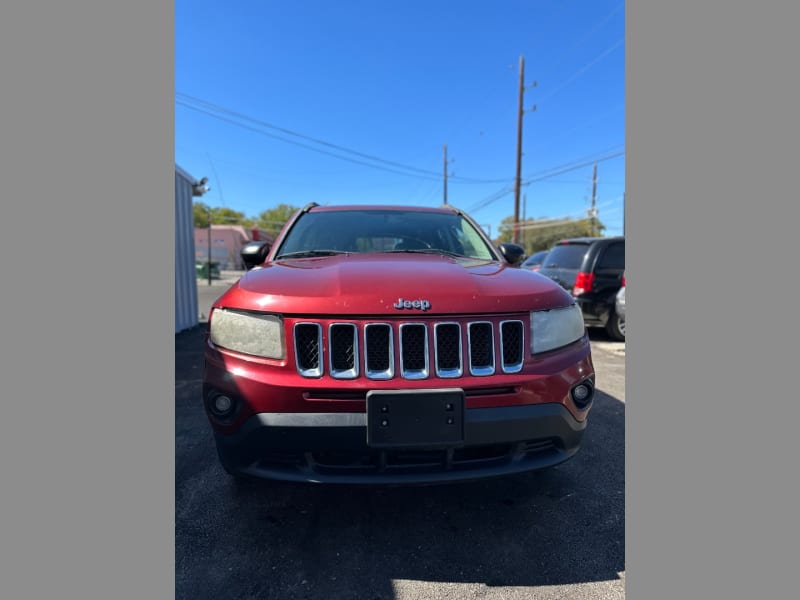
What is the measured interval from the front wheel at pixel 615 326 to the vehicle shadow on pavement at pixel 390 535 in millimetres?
4793

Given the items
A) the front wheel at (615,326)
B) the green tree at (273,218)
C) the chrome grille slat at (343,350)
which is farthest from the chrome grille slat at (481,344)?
the green tree at (273,218)

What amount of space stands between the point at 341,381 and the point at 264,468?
0.52 metres

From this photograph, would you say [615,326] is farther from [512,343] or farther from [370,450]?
[370,450]

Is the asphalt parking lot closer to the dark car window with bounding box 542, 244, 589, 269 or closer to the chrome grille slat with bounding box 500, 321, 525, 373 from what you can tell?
the chrome grille slat with bounding box 500, 321, 525, 373

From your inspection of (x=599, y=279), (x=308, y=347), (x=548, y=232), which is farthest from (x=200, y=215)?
(x=308, y=347)

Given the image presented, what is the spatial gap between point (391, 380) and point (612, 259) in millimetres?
6194

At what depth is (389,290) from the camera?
1817 millimetres

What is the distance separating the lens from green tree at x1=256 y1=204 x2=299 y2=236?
2461 inches

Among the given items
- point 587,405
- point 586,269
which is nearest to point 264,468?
point 587,405

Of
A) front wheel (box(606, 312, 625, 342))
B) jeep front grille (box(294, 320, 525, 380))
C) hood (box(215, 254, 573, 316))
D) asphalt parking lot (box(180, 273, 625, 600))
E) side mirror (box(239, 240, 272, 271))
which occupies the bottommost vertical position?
asphalt parking lot (box(180, 273, 625, 600))

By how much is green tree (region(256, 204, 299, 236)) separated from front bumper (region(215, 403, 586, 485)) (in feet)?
205

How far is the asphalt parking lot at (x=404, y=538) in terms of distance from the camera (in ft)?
5.65

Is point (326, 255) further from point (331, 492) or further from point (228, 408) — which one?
point (331, 492)

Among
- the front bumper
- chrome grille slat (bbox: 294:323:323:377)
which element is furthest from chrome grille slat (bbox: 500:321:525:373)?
chrome grille slat (bbox: 294:323:323:377)
